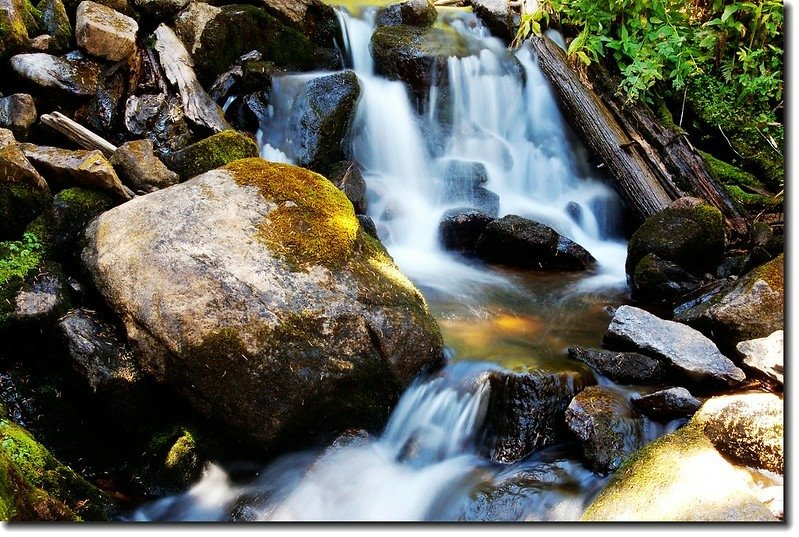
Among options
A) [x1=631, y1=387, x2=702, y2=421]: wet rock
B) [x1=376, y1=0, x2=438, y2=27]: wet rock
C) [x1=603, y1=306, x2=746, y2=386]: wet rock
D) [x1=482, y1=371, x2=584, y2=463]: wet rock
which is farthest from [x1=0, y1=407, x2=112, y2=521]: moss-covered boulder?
[x1=376, y1=0, x2=438, y2=27]: wet rock

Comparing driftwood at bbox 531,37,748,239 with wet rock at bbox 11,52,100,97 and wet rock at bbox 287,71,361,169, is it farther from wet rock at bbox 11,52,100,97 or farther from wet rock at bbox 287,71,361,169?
wet rock at bbox 11,52,100,97

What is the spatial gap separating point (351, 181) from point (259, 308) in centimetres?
275

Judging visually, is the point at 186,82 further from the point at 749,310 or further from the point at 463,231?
the point at 749,310

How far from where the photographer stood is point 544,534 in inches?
95.2

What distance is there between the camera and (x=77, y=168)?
11.7ft

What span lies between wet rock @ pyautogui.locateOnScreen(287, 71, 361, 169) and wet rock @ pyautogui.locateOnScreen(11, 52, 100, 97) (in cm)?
176

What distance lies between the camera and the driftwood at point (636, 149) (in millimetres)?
5574

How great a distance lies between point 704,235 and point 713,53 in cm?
242

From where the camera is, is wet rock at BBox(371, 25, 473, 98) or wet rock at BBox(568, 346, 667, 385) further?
wet rock at BBox(371, 25, 473, 98)

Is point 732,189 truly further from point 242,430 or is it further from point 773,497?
point 242,430

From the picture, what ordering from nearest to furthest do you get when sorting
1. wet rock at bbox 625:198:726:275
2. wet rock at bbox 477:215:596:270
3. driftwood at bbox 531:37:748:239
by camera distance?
wet rock at bbox 625:198:726:275, wet rock at bbox 477:215:596:270, driftwood at bbox 531:37:748:239

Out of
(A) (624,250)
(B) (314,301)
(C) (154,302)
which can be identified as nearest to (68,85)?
(C) (154,302)

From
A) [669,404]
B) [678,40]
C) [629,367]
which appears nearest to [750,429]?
[669,404]

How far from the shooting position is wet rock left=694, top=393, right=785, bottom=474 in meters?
2.47
